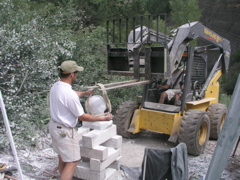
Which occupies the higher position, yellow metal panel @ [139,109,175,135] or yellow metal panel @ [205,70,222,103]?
yellow metal panel @ [205,70,222,103]

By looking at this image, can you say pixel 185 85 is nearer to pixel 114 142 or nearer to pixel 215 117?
pixel 215 117

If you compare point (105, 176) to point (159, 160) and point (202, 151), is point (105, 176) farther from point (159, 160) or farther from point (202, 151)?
point (202, 151)

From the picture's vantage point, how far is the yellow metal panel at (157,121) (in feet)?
18.4

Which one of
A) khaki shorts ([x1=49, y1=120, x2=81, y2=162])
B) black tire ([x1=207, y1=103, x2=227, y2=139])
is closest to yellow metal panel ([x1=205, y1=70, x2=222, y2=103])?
black tire ([x1=207, y1=103, x2=227, y2=139])

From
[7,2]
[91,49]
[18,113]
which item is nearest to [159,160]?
[18,113]

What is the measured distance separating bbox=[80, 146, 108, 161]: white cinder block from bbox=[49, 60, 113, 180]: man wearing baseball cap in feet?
1.17

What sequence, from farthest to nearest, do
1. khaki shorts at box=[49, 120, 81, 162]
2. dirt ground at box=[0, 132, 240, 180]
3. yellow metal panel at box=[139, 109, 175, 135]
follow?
yellow metal panel at box=[139, 109, 175, 135]
dirt ground at box=[0, 132, 240, 180]
khaki shorts at box=[49, 120, 81, 162]

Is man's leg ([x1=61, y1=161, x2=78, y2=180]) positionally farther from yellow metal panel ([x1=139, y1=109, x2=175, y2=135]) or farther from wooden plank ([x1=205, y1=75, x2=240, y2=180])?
yellow metal panel ([x1=139, y1=109, x2=175, y2=135])

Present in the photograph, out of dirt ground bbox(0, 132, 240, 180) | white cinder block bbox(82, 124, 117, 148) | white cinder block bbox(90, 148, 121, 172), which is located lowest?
dirt ground bbox(0, 132, 240, 180)

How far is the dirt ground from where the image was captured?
439 centimetres

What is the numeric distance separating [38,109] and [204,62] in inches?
163

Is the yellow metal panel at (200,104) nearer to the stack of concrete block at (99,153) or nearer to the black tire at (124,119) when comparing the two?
the black tire at (124,119)

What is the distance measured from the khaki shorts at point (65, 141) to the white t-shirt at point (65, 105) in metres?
0.08

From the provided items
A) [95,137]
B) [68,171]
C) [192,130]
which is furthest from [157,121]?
[68,171]
